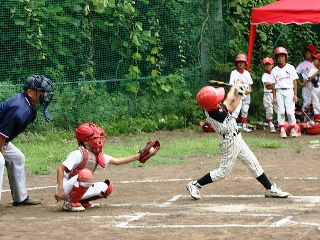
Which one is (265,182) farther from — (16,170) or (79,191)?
(16,170)

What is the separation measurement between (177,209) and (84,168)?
3.85 feet

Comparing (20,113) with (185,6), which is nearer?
(20,113)

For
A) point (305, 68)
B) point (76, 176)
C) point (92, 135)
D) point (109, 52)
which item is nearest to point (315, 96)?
point (305, 68)

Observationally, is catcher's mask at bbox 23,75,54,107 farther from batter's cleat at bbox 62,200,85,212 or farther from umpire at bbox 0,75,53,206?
batter's cleat at bbox 62,200,85,212

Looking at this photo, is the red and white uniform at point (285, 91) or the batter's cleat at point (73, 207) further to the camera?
the red and white uniform at point (285, 91)

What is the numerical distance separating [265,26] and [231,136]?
410 inches

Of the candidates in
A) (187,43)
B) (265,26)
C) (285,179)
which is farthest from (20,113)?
(265,26)

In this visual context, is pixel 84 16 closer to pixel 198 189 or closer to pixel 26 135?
pixel 26 135

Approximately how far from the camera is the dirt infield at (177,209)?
7.23 metres

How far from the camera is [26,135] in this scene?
14.7 m

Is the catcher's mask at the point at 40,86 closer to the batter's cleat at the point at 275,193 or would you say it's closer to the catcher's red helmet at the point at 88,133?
the catcher's red helmet at the point at 88,133

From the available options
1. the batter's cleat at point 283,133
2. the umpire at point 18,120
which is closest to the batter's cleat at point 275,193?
the umpire at point 18,120

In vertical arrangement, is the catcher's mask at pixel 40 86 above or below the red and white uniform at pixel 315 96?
above

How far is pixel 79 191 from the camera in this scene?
8.45 meters
